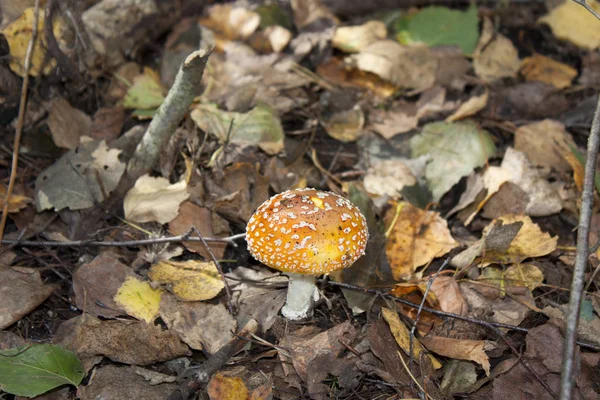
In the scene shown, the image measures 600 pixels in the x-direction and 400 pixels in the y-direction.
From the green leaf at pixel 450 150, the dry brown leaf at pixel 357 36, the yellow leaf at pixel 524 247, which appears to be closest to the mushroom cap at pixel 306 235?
the yellow leaf at pixel 524 247

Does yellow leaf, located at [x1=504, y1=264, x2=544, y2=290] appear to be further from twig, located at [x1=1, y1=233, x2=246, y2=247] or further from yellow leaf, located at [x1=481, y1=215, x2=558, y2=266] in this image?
twig, located at [x1=1, y1=233, x2=246, y2=247]

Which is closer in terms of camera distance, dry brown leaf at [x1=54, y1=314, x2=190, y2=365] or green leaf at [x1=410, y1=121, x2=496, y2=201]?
dry brown leaf at [x1=54, y1=314, x2=190, y2=365]

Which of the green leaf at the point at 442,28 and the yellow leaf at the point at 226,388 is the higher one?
the green leaf at the point at 442,28

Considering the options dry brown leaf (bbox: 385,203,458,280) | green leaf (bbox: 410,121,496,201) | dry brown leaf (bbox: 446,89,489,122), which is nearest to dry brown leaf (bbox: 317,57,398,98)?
dry brown leaf (bbox: 446,89,489,122)

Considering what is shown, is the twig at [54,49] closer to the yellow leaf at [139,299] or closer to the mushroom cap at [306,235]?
the yellow leaf at [139,299]

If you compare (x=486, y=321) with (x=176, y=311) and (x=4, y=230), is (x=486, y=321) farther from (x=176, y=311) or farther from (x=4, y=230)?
Result: (x=4, y=230)

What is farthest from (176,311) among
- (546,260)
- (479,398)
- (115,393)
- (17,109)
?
(546,260)

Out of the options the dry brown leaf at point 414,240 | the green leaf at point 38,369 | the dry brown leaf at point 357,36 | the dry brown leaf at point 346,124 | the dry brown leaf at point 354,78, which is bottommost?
the dry brown leaf at point 414,240
